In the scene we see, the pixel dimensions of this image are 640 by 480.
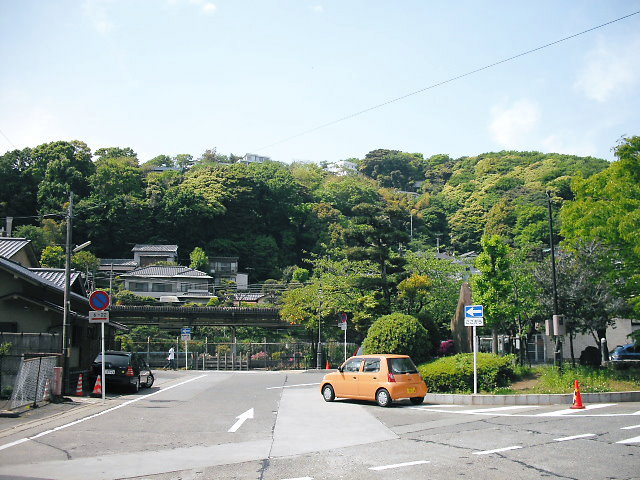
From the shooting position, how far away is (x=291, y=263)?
82812 millimetres

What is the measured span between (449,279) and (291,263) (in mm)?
43985

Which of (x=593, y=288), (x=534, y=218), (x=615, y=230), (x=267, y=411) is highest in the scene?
(x=534, y=218)

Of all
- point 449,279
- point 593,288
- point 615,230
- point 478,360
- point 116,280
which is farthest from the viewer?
point 116,280

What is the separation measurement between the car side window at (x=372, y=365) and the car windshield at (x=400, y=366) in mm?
468

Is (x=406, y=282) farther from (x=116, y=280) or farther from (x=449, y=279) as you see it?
(x=116, y=280)

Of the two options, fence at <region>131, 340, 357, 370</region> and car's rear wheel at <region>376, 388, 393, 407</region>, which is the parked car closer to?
fence at <region>131, 340, 357, 370</region>

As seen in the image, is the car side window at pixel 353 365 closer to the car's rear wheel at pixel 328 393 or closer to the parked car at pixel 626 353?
the car's rear wheel at pixel 328 393

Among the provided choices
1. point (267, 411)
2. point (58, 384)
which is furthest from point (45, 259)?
point (267, 411)

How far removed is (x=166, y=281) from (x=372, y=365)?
5848cm

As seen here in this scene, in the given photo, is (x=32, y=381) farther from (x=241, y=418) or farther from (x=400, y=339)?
(x=400, y=339)

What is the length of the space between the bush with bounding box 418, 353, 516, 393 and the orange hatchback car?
6.38ft

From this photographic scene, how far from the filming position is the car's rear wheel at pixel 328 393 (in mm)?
19344

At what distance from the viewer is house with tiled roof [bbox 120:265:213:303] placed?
236 ft

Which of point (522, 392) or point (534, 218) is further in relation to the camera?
point (534, 218)
